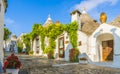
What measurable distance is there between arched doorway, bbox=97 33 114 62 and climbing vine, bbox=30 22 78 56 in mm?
2519

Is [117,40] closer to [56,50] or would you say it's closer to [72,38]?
[72,38]

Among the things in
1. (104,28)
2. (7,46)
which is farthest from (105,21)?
(7,46)

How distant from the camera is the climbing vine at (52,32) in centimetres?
1947

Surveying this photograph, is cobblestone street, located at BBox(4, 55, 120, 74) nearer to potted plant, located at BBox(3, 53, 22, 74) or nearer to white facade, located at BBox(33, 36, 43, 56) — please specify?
potted plant, located at BBox(3, 53, 22, 74)

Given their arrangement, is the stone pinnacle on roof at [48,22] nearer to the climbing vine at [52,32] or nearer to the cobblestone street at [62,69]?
the climbing vine at [52,32]

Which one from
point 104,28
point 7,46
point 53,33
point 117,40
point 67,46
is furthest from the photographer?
point 7,46

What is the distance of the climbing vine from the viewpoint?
19.5 meters

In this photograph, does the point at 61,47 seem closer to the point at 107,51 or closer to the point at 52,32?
the point at 52,32

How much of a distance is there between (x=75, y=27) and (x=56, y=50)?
15.1ft

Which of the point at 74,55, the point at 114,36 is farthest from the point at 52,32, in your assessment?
the point at 114,36

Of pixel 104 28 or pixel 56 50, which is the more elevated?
pixel 104 28

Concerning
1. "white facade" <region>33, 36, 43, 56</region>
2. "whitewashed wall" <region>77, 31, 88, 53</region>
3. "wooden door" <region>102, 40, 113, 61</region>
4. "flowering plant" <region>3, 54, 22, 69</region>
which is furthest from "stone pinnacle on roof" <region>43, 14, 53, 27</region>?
"flowering plant" <region>3, 54, 22, 69</region>

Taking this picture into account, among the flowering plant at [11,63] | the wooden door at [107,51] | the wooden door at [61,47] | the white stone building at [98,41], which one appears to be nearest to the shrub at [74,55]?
the white stone building at [98,41]

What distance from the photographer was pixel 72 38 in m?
19.5
